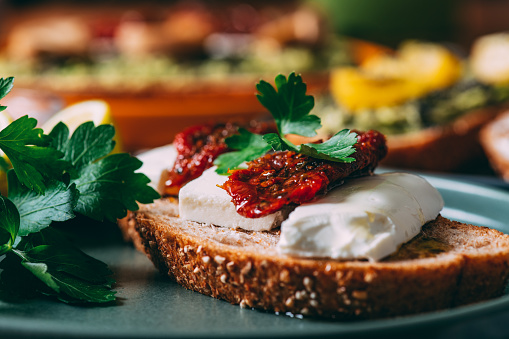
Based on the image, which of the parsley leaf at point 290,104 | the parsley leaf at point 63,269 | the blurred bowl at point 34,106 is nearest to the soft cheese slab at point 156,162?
the parsley leaf at point 63,269

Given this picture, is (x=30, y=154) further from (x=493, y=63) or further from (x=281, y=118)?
(x=493, y=63)

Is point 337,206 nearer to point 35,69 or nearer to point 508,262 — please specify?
point 508,262

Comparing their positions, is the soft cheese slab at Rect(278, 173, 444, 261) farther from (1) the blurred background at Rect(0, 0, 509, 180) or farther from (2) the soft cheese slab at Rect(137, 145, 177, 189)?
(1) the blurred background at Rect(0, 0, 509, 180)

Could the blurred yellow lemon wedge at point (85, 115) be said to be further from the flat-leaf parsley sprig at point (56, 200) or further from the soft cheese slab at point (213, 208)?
the soft cheese slab at point (213, 208)

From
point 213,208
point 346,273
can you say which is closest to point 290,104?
point 213,208

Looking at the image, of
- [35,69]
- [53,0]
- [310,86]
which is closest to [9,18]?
[53,0]

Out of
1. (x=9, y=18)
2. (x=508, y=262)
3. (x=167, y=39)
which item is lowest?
(x=508, y=262)

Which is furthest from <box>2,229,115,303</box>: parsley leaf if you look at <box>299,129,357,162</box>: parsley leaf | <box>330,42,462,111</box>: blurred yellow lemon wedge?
<box>330,42,462,111</box>: blurred yellow lemon wedge
